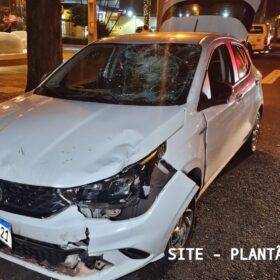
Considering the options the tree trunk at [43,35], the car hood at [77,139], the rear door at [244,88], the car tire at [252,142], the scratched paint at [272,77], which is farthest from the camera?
the scratched paint at [272,77]

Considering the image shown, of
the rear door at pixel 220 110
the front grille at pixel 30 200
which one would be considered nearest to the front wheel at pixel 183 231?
the rear door at pixel 220 110

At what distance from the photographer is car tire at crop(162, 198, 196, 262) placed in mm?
3224

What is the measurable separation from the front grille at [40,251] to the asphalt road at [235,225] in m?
0.50

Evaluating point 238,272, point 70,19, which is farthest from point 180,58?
point 70,19

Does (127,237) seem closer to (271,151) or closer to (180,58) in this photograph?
(180,58)

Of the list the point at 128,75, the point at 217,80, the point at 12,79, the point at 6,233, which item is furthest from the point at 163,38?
the point at 12,79

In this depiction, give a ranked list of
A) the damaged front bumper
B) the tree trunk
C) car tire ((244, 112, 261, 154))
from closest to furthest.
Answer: the damaged front bumper → car tire ((244, 112, 261, 154)) → the tree trunk

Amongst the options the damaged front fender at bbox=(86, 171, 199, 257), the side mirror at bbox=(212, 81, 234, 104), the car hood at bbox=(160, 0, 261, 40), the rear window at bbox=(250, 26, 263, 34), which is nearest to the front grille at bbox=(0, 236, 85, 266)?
the damaged front fender at bbox=(86, 171, 199, 257)

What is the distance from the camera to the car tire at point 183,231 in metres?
3.22

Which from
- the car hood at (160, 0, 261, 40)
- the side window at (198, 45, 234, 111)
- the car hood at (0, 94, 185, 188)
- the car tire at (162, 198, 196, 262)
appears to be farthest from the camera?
the car hood at (160, 0, 261, 40)

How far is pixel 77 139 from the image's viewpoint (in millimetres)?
3023

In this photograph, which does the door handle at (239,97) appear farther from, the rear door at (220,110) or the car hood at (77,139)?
the car hood at (77,139)

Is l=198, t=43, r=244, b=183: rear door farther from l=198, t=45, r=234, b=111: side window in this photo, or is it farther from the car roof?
the car roof

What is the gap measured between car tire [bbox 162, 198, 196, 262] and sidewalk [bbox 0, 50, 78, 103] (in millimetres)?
6464
